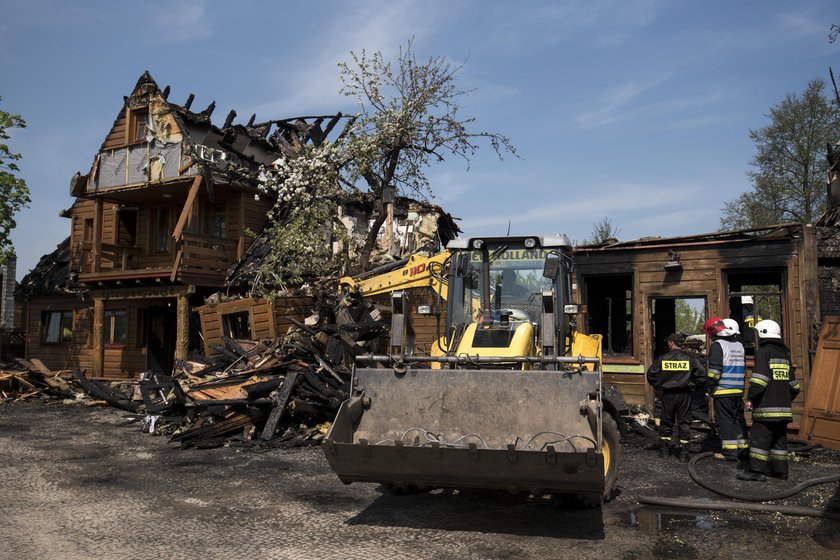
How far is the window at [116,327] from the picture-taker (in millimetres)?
24703

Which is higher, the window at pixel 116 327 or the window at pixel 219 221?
the window at pixel 219 221

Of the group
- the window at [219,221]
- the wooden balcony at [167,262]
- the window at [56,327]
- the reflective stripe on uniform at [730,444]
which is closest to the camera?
the reflective stripe on uniform at [730,444]

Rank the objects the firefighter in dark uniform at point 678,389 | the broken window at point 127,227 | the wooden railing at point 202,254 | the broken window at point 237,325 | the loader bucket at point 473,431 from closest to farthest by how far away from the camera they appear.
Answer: the loader bucket at point 473,431 → the firefighter in dark uniform at point 678,389 → the broken window at point 237,325 → the wooden railing at point 202,254 → the broken window at point 127,227

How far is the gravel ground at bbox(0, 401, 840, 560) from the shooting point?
581cm

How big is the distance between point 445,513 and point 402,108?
14.5 m

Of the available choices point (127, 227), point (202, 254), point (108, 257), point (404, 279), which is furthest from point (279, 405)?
point (127, 227)

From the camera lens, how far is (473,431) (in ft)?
20.8

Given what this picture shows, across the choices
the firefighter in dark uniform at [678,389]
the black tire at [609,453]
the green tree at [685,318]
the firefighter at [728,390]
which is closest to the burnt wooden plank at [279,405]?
the firefighter in dark uniform at [678,389]

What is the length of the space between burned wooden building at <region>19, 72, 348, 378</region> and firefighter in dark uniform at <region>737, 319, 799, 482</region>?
1575 cm

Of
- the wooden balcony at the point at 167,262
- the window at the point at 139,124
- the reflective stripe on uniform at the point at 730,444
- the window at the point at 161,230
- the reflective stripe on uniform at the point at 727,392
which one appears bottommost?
the reflective stripe on uniform at the point at 730,444

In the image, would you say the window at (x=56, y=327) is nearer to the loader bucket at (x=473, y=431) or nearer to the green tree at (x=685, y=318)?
the loader bucket at (x=473, y=431)

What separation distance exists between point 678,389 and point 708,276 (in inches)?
153

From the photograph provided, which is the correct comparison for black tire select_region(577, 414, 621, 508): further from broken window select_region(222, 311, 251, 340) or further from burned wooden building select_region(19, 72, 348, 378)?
burned wooden building select_region(19, 72, 348, 378)

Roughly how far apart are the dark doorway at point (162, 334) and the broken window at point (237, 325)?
534cm
